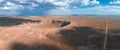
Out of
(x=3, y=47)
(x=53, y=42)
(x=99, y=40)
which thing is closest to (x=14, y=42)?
(x=3, y=47)

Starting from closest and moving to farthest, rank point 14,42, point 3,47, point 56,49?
point 56,49, point 3,47, point 14,42

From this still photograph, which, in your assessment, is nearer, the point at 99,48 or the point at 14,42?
the point at 99,48

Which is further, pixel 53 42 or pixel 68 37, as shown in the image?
pixel 68 37

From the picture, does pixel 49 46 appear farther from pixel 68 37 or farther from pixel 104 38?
pixel 104 38

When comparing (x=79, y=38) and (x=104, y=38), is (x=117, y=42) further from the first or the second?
(x=79, y=38)

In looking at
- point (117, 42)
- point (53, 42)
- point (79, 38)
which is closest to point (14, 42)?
point (53, 42)

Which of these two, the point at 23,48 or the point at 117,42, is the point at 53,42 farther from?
the point at 117,42

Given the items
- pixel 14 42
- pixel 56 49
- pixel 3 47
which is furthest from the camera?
pixel 14 42
